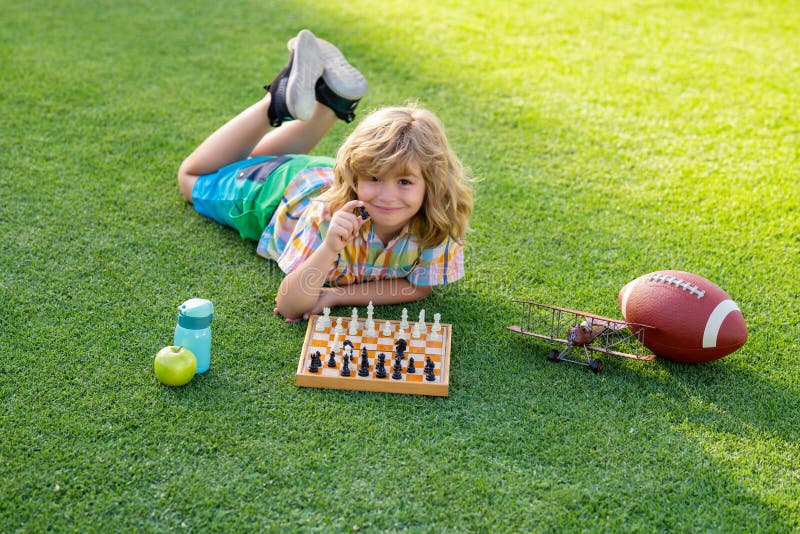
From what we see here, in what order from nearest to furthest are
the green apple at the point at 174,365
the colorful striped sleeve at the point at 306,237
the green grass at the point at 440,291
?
the green grass at the point at 440,291, the green apple at the point at 174,365, the colorful striped sleeve at the point at 306,237

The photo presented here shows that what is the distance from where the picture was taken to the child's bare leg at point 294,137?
365 centimetres

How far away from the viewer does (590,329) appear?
2740 millimetres

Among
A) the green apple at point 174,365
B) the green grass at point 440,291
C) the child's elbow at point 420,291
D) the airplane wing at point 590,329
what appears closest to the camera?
the green grass at point 440,291

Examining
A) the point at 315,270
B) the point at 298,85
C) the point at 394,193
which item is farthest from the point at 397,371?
the point at 298,85

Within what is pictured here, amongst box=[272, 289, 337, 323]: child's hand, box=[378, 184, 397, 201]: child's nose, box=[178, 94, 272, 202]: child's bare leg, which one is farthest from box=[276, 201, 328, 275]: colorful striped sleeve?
box=[178, 94, 272, 202]: child's bare leg

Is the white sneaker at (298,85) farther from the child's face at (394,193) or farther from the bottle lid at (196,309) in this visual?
the bottle lid at (196,309)

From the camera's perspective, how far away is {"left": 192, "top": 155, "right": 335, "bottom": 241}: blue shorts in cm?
335

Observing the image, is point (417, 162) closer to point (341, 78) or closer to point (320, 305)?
point (320, 305)

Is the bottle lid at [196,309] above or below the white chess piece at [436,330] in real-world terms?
above

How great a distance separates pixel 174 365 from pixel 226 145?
1331 millimetres

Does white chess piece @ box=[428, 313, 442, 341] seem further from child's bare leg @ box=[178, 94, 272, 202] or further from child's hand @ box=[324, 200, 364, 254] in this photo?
child's bare leg @ box=[178, 94, 272, 202]

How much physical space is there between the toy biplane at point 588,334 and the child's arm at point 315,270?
24.3 inches

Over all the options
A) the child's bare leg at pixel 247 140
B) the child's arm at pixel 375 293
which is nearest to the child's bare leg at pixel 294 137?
the child's bare leg at pixel 247 140

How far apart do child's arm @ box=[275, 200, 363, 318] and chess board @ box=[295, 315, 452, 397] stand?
0.07 meters
